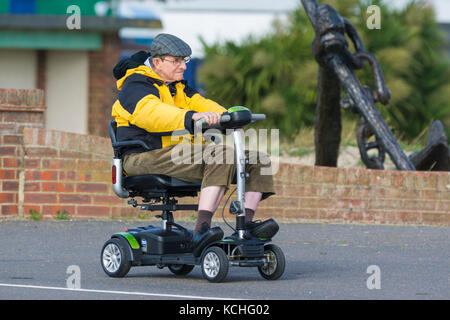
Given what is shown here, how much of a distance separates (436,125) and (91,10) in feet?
44.0

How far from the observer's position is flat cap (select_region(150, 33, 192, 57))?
277 inches

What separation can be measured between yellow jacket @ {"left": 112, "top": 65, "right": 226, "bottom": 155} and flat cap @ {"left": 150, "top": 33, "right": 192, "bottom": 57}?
145 mm

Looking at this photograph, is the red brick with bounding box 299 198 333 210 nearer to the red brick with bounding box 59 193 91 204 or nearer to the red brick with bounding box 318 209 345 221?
the red brick with bounding box 318 209 345 221

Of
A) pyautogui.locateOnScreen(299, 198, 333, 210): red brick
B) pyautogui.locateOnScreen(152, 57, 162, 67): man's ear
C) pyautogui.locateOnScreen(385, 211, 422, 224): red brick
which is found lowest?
pyautogui.locateOnScreen(385, 211, 422, 224): red brick

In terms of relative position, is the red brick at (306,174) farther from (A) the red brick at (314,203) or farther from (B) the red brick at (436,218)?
(B) the red brick at (436,218)

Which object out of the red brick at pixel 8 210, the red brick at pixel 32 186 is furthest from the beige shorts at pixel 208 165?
the red brick at pixel 8 210

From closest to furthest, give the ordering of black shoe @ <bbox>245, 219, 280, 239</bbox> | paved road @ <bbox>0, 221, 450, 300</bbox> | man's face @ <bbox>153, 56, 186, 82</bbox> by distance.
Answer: paved road @ <bbox>0, 221, 450, 300</bbox>, black shoe @ <bbox>245, 219, 280, 239</bbox>, man's face @ <bbox>153, 56, 186, 82</bbox>

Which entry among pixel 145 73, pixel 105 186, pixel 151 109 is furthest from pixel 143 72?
pixel 105 186

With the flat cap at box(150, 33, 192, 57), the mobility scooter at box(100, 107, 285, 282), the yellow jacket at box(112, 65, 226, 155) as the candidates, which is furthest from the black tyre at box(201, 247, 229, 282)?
the flat cap at box(150, 33, 192, 57)

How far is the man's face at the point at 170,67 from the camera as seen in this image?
707 cm

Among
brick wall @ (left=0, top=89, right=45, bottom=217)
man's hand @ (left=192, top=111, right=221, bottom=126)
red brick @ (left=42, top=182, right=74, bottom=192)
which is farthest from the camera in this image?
red brick @ (left=42, top=182, right=74, bottom=192)

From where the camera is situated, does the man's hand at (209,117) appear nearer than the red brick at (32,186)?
Yes

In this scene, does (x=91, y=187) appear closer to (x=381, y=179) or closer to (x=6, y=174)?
(x=6, y=174)

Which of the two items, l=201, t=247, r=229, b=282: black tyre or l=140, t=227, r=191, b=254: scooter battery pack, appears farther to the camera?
l=140, t=227, r=191, b=254: scooter battery pack
